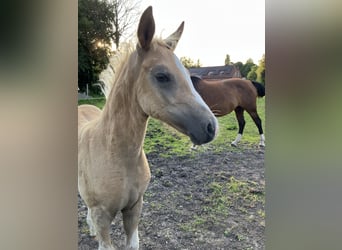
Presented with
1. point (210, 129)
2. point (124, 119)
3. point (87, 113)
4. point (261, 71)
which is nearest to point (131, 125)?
point (124, 119)

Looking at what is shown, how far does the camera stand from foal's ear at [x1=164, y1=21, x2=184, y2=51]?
1.31m

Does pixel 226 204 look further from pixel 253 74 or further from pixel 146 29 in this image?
pixel 146 29

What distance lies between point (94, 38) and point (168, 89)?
400mm

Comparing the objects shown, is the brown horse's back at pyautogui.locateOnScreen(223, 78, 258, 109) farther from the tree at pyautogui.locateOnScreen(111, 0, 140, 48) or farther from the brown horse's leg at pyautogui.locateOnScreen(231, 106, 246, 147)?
the tree at pyautogui.locateOnScreen(111, 0, 140, 48)

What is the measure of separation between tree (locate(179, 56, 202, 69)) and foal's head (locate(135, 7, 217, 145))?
0.02 metres

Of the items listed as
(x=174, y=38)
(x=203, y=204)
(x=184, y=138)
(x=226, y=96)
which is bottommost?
(x=203, y=204)

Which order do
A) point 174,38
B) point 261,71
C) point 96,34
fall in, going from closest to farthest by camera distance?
point 261,71
point 174,38
point 96,34

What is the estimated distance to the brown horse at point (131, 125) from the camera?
4.14ft

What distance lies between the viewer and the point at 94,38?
1419mm

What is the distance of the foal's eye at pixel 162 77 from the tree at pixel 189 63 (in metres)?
0.09

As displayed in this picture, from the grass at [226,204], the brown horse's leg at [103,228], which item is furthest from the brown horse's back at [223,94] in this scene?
the brown horse's leg at [103,228]
